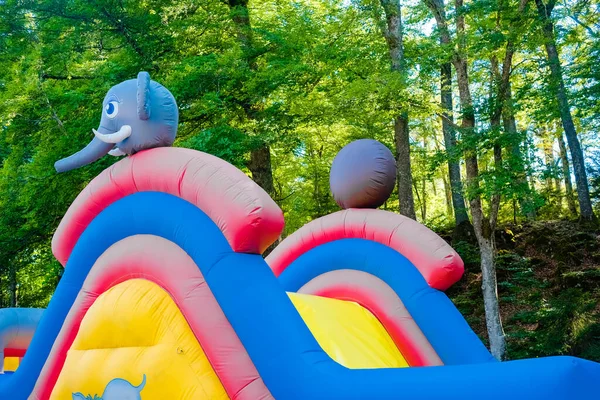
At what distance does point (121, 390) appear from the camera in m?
2.77

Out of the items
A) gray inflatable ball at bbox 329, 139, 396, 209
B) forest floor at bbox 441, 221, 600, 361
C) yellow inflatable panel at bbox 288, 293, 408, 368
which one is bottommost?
forest floor at bbox 441, 221, 600, 361

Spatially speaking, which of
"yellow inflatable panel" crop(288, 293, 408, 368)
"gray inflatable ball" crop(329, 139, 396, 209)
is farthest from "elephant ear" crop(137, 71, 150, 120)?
"gray inflatable ball" crop(329, 139, 396, 209)

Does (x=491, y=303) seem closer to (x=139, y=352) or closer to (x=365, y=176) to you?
(x=365, y=176)

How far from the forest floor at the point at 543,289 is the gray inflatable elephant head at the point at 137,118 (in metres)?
6.30

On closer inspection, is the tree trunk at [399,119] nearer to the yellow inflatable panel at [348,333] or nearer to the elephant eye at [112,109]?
the yellow inflatable panel at [348,333]

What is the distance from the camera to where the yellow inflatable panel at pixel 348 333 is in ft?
11.4

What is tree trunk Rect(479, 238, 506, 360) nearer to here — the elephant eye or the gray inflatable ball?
the gray inflatable ball

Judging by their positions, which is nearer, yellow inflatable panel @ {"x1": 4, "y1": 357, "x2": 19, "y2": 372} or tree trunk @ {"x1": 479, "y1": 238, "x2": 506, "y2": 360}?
yellow inflatable panel @ {"x1": 4, "y1": 357, "x2": 19, "y2": 372}

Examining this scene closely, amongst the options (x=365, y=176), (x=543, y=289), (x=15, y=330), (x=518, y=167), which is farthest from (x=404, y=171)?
(x=15, y=330)

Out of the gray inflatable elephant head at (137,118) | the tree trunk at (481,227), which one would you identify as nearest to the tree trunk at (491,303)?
the tree trunk at (481,227)

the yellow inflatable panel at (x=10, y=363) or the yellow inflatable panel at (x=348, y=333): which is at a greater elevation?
the yellow inflatable panel at (x=348, y=333)

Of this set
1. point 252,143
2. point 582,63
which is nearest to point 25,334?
point 252,143

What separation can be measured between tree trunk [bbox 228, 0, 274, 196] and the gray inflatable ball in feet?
15.7

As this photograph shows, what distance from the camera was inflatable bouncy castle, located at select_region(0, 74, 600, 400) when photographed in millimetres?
2328
